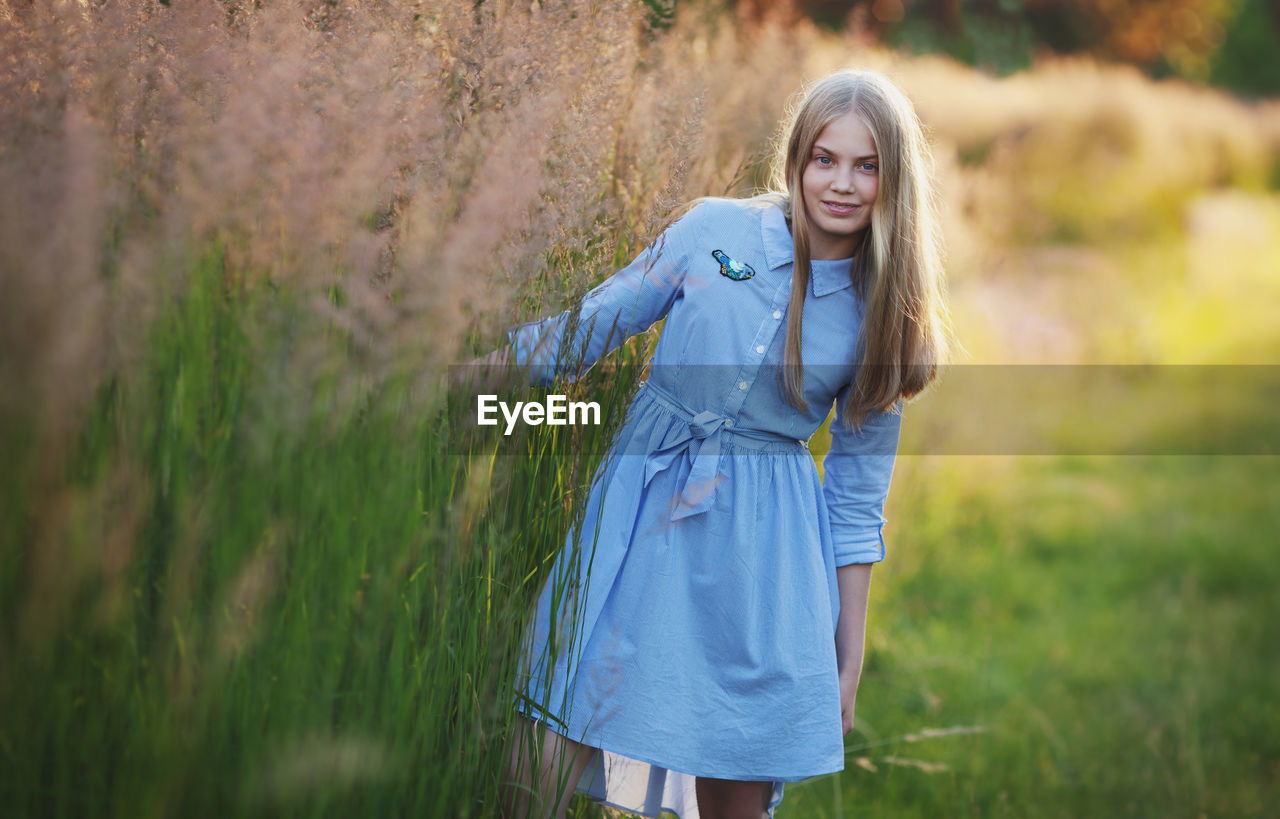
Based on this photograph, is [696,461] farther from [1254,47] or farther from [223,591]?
[1254,47]

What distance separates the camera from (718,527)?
1.81 metres

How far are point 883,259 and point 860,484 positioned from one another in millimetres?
428

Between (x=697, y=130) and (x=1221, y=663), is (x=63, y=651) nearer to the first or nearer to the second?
(x=697, y=130)

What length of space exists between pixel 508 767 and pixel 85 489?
74cm

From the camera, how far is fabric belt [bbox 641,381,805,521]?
1.76 meters

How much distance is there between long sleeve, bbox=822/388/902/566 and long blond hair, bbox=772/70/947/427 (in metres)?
0.06

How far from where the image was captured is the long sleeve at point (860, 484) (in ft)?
6.42

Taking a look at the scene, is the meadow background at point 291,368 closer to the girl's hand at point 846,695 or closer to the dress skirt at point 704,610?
the dress skirt at point 704,610

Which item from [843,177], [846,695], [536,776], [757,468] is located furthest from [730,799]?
[843,177]

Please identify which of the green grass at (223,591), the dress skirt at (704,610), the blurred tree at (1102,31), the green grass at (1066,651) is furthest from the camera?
the blurred tree at (1102,31)

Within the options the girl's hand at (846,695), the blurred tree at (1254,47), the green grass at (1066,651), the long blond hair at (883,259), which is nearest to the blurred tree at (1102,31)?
the blurred tree at (1254,47)

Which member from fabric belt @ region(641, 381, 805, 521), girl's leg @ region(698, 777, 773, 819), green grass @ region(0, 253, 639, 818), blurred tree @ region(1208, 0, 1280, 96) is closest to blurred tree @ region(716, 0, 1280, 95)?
blurred tree @ region(1208, 0, 1280, 96)

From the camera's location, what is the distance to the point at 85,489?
103cm

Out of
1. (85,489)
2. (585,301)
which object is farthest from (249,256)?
(585,301)
